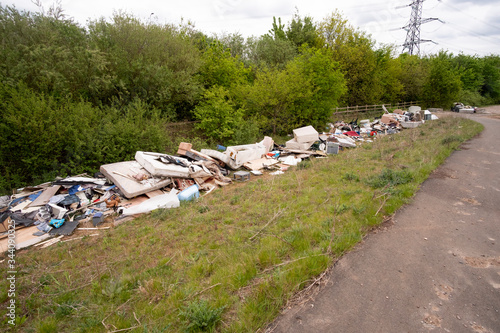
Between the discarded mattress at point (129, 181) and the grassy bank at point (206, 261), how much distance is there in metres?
1.29

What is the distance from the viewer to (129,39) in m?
12.2

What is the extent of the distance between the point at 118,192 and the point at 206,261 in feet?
15.6

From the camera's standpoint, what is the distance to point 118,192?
7.35m

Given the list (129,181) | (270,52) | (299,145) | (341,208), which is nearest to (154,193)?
(129,181)

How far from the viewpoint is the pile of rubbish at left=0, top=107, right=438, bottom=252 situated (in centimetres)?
596

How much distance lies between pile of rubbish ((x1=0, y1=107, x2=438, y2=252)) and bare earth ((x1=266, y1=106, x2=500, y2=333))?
4840 mm

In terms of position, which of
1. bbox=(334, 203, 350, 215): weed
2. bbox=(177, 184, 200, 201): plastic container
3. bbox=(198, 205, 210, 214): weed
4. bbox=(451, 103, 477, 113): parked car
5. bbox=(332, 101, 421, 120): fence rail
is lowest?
bbox=(198, 205, 210, 214): weed

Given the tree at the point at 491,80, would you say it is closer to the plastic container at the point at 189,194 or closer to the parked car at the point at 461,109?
the parked car at the point at 461,109

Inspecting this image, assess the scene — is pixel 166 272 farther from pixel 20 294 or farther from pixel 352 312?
pixel 352 312

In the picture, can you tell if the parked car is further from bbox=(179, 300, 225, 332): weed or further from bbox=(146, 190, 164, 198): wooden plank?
bbox=(179, 300, 225, 332): weed

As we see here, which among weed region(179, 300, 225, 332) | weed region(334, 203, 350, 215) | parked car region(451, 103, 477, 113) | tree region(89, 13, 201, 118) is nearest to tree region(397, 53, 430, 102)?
parked car region(451, 103, 477, 113)

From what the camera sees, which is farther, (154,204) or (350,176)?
(350,176)

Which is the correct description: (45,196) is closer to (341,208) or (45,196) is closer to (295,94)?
(341,208)

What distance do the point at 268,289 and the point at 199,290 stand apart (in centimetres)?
90
